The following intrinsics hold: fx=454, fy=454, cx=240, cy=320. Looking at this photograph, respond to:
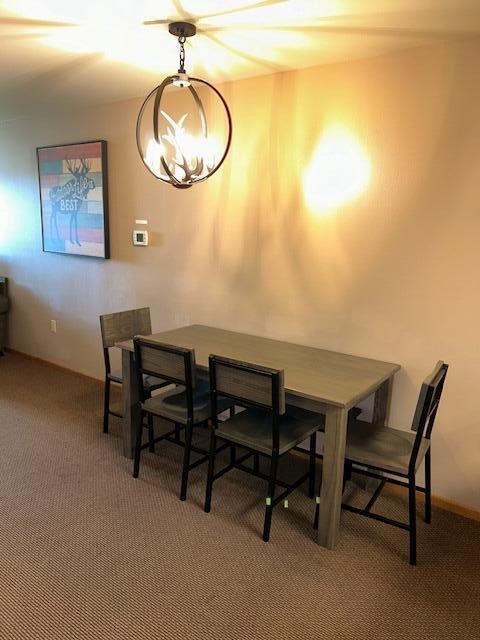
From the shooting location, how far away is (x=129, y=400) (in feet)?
9.57

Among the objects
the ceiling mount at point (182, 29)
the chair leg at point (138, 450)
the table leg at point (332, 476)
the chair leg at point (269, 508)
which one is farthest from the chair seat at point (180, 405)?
the ceiling mount at point (182, 29)

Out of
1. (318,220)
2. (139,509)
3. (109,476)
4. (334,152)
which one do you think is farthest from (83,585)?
(334,152)

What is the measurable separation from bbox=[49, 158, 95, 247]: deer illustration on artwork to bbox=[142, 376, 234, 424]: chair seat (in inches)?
79.5

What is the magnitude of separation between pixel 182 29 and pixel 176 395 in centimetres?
196

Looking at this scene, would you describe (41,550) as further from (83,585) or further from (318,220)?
(318,220)

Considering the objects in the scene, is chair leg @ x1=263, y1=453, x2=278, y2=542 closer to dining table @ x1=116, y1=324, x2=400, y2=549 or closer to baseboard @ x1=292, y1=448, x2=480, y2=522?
dining table @ x1=116, y1=324, x2=400, y2=549

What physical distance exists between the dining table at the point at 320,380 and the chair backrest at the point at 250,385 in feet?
0.40

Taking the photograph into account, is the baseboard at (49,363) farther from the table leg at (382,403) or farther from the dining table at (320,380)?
the table leg at (382,403)

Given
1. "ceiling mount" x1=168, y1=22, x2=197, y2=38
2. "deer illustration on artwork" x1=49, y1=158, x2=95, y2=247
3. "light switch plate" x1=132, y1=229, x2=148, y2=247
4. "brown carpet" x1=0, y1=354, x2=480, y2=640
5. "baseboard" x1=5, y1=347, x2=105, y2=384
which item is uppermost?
"ceiling mount" x1=168, y1=22, x2=197, y2=38

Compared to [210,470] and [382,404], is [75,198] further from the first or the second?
[382,404]

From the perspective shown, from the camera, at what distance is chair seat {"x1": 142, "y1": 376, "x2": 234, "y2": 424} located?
8.41 feet

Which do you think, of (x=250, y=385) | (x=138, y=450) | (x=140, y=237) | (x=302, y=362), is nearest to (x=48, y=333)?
(x=140, y=237)

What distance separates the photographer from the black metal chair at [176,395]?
2.42 meters

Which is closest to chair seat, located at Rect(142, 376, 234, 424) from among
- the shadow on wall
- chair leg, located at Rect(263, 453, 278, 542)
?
chair leg, located at Rect(263, 453, 278, 542)
